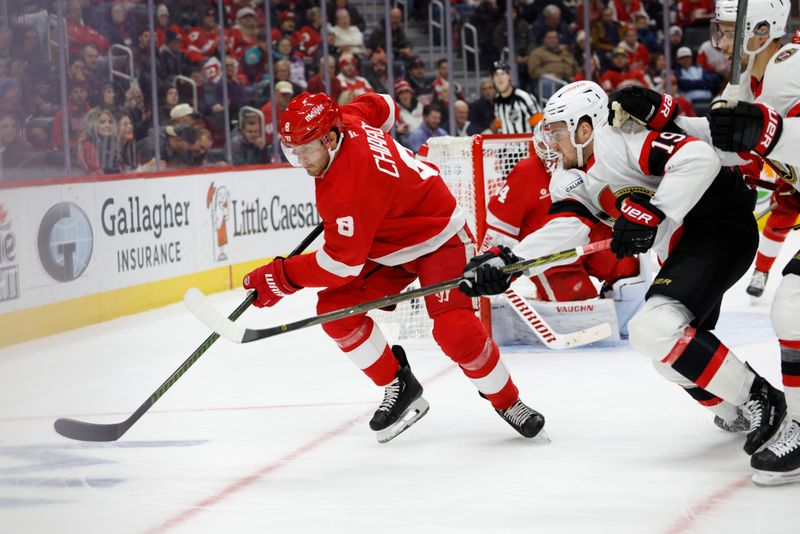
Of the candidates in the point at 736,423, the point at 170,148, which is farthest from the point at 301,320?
the point at 170,148

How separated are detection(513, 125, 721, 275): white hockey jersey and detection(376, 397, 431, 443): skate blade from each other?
0.60m

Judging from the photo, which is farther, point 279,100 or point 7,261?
point 279,100

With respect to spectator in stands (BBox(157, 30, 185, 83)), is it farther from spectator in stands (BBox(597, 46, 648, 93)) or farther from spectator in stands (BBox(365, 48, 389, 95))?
spectator in stands (BBox(597, 46, 648, 93))

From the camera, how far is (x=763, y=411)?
283 cm

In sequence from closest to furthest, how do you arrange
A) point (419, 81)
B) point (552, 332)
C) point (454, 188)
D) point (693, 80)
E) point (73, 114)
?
point (552, 332) → point (454, 188) → point (73, 114) → point (419, 81) → point (693, 80)

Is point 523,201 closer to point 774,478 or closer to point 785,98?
point 785,98

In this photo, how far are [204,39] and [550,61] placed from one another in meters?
2.61

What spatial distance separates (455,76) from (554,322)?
446 cm

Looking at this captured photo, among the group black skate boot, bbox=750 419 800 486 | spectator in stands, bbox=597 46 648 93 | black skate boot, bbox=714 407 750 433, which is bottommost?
black skate boot, bbox=714 407 750 433

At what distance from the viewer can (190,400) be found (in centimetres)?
404

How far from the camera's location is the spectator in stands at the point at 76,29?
581 centimetres

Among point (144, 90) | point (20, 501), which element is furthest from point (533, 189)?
point (144, 90)

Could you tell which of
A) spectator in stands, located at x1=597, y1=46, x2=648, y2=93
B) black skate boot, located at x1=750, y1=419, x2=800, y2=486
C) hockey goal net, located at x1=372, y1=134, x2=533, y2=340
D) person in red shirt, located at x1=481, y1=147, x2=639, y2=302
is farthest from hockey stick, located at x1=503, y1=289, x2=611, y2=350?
spectator in stands, located at x1=597, y1=46, x2=648, y2=93

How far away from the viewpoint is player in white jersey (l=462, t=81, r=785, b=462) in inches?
106
